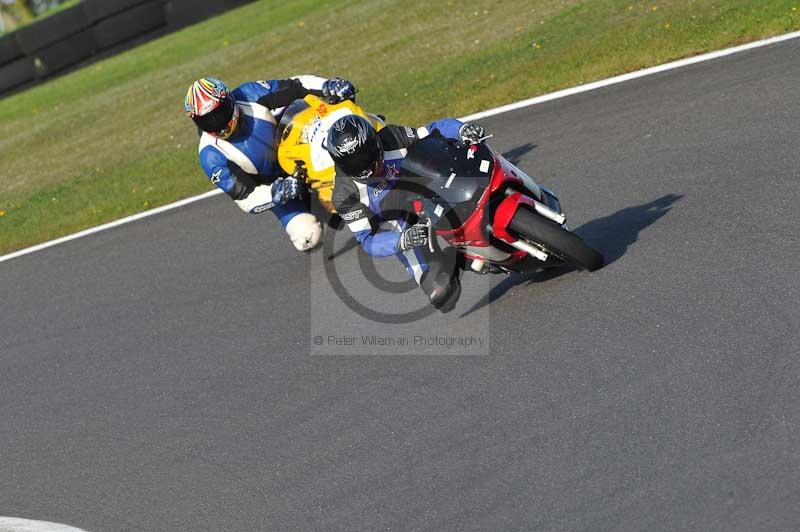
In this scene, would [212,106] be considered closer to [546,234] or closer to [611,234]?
[546,234]

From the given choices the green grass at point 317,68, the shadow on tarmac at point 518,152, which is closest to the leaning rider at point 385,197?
the shadow on tarmac at point 518,152

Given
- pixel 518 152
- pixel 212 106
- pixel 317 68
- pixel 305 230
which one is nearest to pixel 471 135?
pixel 212 106

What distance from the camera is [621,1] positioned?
13.7 meters

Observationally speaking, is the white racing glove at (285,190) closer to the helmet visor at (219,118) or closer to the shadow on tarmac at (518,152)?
the helmet visor at (219,118)

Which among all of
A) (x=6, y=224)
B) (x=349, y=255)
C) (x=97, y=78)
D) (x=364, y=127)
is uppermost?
(x=364, y=127)

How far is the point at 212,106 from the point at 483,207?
248 cm

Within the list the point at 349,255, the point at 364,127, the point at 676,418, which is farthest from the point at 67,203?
the point at 676,418

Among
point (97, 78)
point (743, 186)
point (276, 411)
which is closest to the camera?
point (276, 411)

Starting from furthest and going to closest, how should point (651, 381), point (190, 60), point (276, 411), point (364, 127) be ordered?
point (190, 60)
point (276, 411)
point (364, 127)
point (651, 381)

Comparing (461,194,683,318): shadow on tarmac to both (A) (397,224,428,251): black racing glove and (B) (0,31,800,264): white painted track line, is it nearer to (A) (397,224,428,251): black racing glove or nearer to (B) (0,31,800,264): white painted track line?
(A) (397,224,428,251): black racing glove

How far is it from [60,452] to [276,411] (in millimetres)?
1673

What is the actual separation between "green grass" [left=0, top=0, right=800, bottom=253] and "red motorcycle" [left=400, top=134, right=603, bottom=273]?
16.4ft

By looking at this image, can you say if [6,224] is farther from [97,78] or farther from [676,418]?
[676,418]

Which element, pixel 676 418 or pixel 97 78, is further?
pixel 97 78
